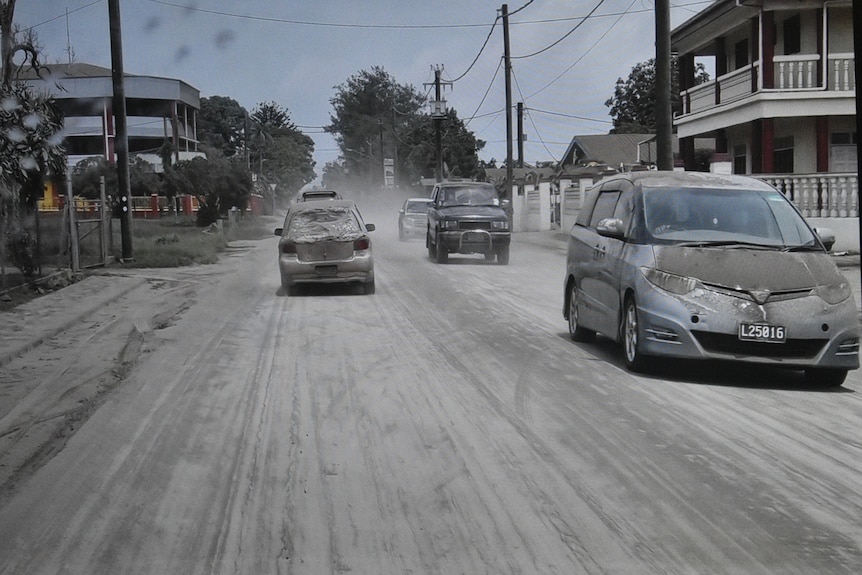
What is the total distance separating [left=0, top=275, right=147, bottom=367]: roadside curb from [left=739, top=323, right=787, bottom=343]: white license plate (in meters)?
7.77

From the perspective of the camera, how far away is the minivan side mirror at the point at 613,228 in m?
10.8

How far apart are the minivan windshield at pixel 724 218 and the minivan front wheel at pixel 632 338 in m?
0.77

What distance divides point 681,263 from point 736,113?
23.2m

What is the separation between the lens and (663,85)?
20938 mm

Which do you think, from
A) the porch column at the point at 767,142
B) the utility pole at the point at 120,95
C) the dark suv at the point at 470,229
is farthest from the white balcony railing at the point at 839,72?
the utility pole at the point at 120,95

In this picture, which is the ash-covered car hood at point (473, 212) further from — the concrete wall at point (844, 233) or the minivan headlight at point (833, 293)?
the minivan headlight at point (833, 293)

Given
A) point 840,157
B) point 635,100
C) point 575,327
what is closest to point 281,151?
point 635,100

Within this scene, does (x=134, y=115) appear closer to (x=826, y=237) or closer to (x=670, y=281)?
(x=826, y=237)

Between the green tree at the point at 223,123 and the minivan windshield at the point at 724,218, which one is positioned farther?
the green tree at the point at 223,123

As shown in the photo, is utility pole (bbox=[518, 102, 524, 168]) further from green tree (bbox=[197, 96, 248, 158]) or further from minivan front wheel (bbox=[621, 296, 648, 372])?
minivan front wheel (bbox=[621, 296, 648, 372])

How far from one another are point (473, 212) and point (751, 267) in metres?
17.3

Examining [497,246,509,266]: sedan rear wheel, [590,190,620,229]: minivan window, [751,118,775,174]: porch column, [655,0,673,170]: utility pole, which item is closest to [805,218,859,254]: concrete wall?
[751,118,775,174]: porch column

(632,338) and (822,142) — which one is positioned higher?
(822,142)

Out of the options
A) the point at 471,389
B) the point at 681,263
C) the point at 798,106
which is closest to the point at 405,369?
the point at 471,389
